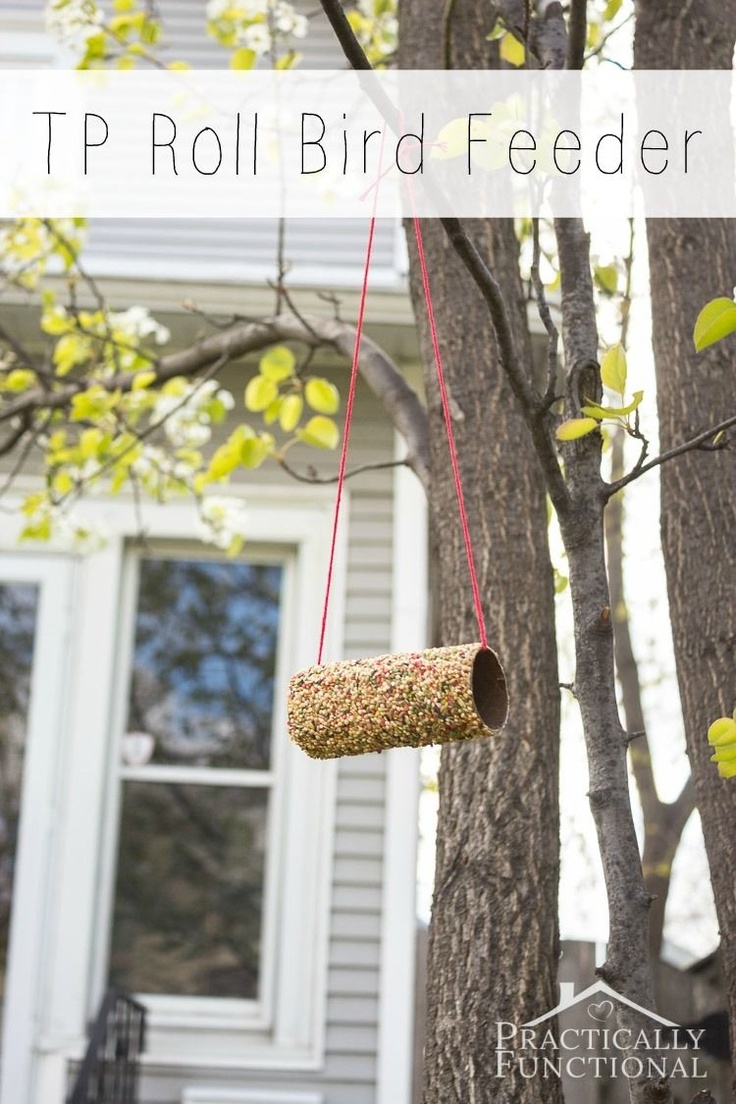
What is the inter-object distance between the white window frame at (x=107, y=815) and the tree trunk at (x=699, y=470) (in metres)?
2.47

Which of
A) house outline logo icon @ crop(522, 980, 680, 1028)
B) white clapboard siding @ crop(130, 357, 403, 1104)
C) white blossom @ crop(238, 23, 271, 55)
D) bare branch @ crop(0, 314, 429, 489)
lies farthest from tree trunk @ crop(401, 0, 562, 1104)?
white clapboard siding @ crop(130, 357, 403, 1104)

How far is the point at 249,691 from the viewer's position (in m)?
4.64

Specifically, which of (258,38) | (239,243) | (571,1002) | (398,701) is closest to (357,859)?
(571,1002)

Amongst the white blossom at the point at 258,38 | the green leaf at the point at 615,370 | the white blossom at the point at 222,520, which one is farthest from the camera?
the white blossom at the point at 222,520

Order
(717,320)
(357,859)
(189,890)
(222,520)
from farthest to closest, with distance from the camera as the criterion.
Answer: (189,890)
(357,859)
(222,520)
(717,320)

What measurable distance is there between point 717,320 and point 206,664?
11.6 ft

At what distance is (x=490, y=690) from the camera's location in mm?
1516

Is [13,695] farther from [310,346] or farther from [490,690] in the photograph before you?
[490,690]

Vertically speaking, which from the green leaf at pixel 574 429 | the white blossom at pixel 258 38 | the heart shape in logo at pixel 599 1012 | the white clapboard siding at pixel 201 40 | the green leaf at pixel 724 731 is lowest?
the heart shape in logo at pixel 599 1012

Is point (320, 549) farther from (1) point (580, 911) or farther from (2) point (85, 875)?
(1) point (580, 911)

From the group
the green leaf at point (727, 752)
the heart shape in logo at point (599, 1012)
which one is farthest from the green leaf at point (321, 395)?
the green leaf at point (727, 752)

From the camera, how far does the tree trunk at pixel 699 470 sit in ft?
6.47

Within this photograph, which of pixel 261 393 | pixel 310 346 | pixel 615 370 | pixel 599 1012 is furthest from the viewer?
pixel 310 346

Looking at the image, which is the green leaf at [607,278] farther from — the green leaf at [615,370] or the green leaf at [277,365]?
the green leaf at [615,370]
